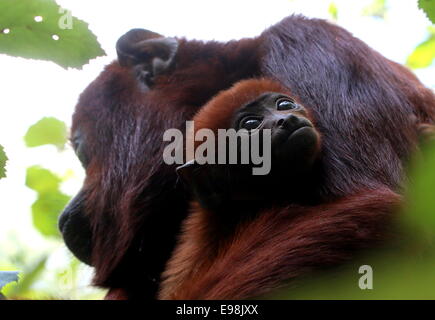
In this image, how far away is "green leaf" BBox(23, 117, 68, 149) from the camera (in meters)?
3.53

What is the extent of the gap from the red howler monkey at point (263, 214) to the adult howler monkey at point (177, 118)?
0.14 metres

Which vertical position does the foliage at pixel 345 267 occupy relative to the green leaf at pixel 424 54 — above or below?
below

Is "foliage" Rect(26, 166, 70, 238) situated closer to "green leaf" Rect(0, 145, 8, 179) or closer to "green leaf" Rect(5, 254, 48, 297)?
"green leaf" Rect(5, 254, 48, 297)

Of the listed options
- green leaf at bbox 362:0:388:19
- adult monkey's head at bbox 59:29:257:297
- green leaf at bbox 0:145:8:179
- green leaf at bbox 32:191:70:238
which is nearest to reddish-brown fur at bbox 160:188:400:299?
adult monkey's head at bbox 59:29:257:297

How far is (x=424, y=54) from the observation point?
4.03 metres

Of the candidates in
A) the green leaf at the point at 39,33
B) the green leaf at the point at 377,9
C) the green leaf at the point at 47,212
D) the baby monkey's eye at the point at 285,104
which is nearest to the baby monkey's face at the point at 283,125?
the baby monkey's eye at the point at 285,104

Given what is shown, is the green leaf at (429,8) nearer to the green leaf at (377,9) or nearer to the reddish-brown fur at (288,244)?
the reddish-brown fur at (288,244)

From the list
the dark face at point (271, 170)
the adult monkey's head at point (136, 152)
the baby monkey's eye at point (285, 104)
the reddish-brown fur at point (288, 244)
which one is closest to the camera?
the reddish-brown fur at point (288, 244)

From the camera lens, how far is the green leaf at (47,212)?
3.74m

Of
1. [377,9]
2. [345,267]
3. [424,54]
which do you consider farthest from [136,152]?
[377,9]

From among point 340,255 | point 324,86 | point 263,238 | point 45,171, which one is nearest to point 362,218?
point 340,255

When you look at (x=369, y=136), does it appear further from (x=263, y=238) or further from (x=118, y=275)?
(x=118, y=275)

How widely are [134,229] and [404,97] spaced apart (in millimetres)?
1628

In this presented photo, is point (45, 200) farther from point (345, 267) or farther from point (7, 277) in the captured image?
point (345, 267)
